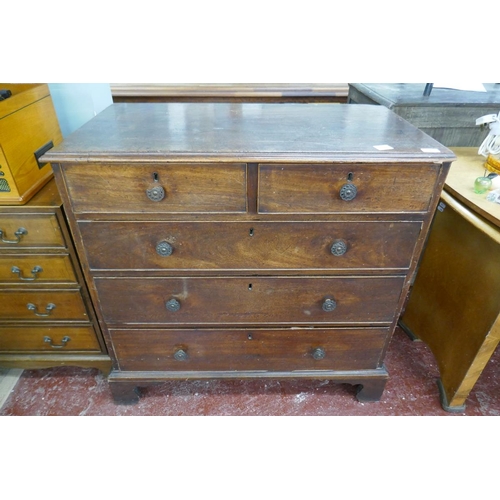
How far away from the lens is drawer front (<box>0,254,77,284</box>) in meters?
1.34

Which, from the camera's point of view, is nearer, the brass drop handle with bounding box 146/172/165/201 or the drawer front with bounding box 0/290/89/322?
the brass drop handle with bounding box 146/172/165/201

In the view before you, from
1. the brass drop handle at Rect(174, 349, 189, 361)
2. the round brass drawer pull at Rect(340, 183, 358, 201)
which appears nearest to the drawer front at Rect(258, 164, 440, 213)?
the round brass drawer pull at Rect(340, 183, 358, 201)

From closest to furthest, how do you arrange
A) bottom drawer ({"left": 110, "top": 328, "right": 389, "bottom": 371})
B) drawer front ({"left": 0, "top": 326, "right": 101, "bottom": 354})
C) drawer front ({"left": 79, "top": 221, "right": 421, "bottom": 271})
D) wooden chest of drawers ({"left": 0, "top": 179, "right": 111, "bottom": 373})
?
drawer front ({"left": 79, "top": 221, "right": 421, "bottom": 271}) < wooden chest of drawers ({"left": 0, "top": 179, "right": 111, "bottom": 373}) < bottom drawer ({"left": 110, "top": 328, "right": 389, "bottom": 371}) < drawer front ({"left": 0, "top": 326, "right": 101, "bottom": 354})

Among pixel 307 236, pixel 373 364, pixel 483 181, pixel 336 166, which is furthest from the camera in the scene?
pixel 373 364

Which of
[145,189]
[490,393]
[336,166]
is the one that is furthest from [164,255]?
[490,393]

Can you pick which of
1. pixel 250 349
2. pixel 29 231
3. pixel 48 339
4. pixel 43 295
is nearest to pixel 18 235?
pixel 29 231

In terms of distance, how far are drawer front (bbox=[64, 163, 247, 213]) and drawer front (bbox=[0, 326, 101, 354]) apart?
0.67 meters

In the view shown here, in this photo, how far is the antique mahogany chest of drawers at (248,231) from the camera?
1.06 meters

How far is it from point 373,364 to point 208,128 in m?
1.13

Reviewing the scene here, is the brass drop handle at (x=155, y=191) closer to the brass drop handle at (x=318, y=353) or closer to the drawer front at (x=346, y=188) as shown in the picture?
the drawer front at (x=346, y=188)

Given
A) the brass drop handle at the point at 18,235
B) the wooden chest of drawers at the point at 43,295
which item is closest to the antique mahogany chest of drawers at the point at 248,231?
the wooden chest of drawers at the point at 43,295

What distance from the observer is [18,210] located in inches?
49.2

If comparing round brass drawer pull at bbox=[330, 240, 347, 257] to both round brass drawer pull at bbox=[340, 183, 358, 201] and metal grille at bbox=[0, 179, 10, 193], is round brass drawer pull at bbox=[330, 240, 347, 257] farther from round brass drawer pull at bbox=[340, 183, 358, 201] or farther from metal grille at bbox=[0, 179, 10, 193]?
metal grille at bbox=[0, 179, 10, 193]

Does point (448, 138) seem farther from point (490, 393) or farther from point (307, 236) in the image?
point (490, 393)
